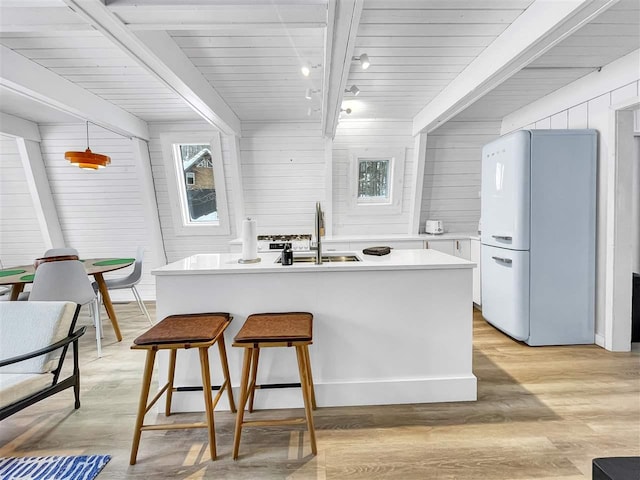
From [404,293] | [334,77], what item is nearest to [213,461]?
[404,293]

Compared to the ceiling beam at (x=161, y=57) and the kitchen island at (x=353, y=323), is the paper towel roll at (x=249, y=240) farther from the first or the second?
the ceiling beam at (x=161, y=57)

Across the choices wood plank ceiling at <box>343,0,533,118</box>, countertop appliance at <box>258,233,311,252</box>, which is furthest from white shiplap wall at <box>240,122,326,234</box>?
wood plank ceiling at <box>343,0,533,118</box>

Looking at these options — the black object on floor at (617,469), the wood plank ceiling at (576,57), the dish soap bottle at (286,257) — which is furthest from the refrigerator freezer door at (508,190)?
the black object on floor at (617,469)

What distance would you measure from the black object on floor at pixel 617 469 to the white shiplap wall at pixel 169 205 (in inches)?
174

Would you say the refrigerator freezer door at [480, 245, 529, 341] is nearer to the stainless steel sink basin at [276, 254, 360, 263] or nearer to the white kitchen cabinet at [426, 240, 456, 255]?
the white kitchen cabinet at [426, 240, 456, 255]

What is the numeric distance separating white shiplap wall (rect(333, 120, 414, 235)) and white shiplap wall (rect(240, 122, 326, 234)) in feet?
0.77

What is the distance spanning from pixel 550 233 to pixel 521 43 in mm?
1754

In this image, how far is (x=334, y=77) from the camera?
2.53 m

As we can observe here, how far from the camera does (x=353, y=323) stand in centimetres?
226

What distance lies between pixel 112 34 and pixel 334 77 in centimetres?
141

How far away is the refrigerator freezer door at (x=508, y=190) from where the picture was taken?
304 cm

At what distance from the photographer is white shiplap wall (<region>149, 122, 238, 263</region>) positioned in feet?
14.6

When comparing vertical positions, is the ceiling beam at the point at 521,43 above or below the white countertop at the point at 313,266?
above

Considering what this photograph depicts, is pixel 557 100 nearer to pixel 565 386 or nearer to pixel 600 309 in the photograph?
pixel 600 309
